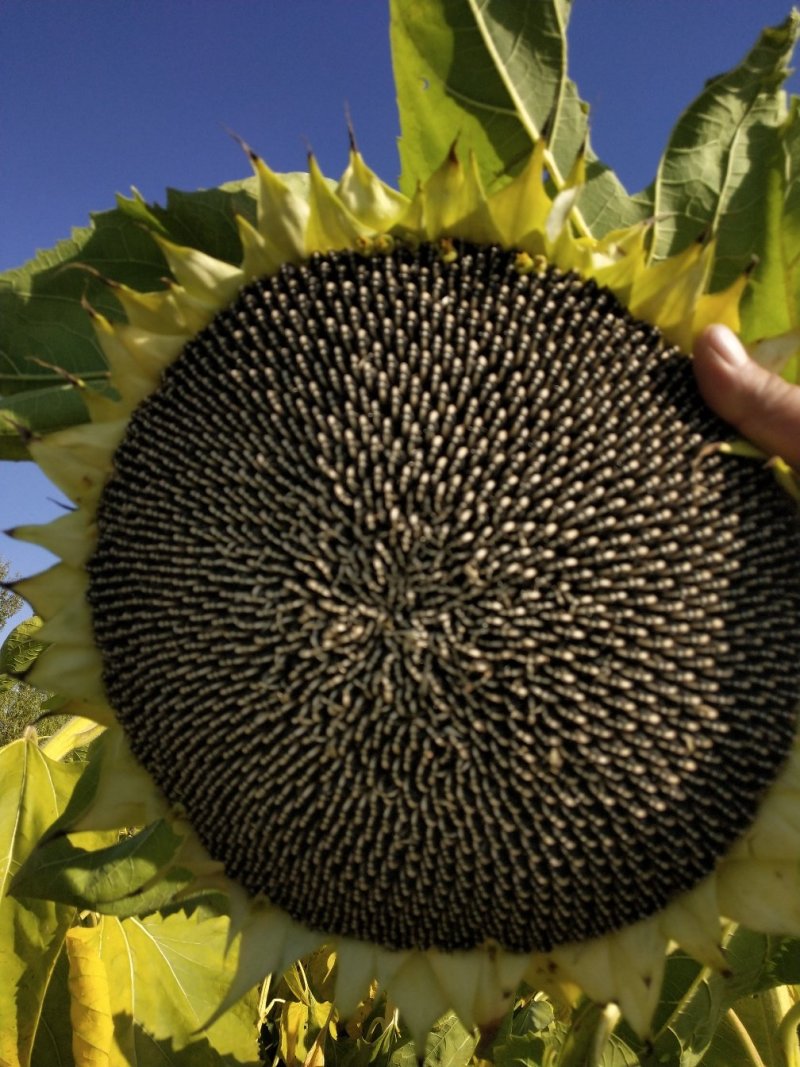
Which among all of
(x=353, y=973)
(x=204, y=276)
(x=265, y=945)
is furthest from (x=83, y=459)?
(x=353, y=973)

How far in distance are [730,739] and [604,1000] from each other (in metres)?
0.74

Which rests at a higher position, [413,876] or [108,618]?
[108,618]

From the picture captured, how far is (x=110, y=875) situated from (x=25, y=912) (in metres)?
0.77

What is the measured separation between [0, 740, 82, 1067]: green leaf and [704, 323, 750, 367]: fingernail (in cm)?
273

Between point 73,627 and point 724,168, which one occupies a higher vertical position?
point 724,168

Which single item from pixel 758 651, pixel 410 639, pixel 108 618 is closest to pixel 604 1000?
pixel 758 651

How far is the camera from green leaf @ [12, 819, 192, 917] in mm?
2564

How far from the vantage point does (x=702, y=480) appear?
1829 mm

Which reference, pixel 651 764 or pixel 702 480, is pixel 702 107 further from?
pixel 651 764

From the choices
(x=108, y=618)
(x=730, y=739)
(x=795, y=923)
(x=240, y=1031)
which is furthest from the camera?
(x=240, y=1031)

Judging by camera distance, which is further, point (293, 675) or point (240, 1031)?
point (240, 1031)

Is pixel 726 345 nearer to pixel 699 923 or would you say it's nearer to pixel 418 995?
pixel 699 923

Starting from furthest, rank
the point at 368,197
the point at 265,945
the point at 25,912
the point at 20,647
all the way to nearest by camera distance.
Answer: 1. the point at 20,647
2. the point at 25,912
3. the point at 265,945
4. the point at 368,197

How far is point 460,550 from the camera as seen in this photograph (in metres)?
1.72
